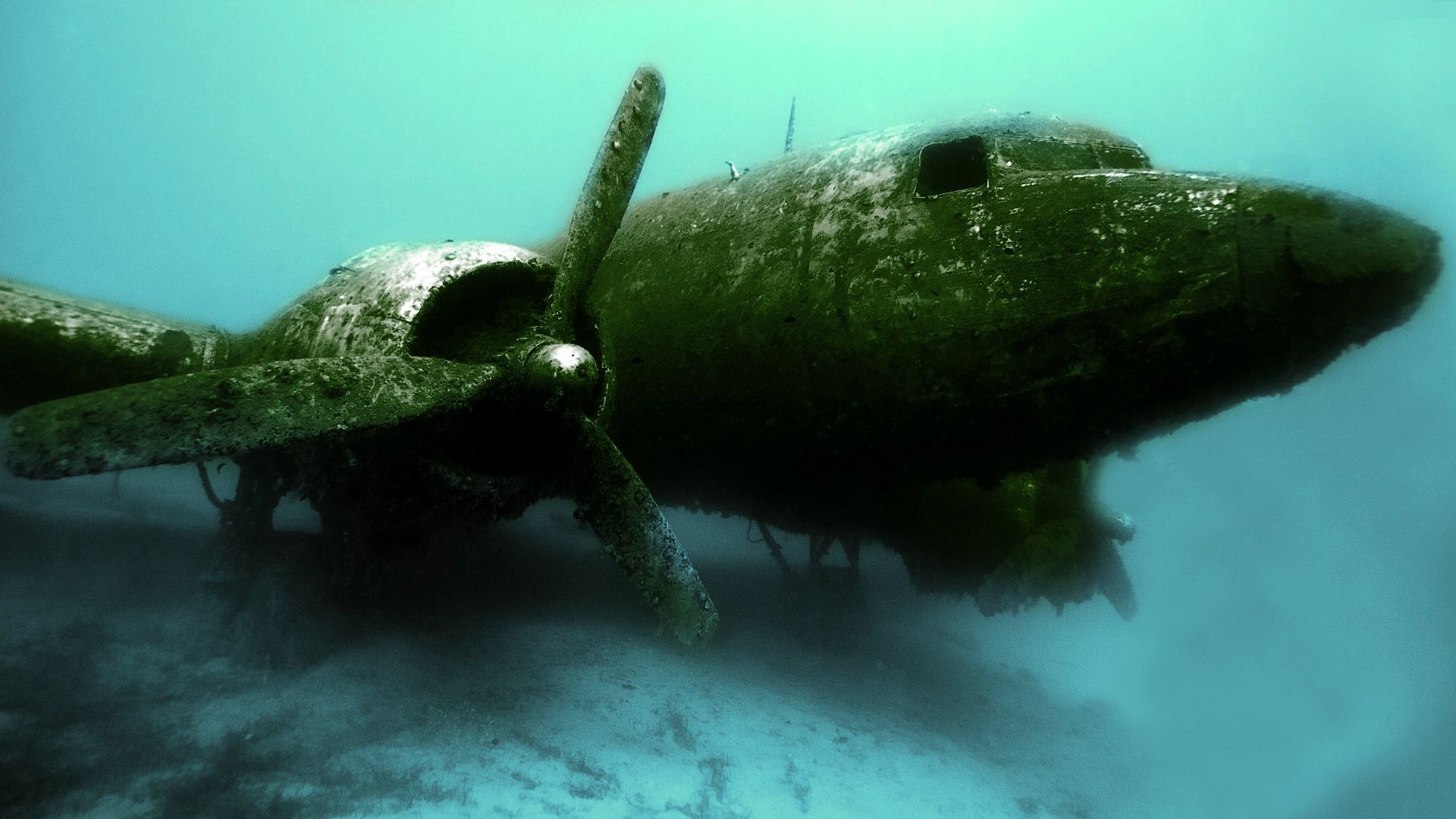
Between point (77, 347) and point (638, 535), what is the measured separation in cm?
514

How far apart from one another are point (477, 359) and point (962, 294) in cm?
349

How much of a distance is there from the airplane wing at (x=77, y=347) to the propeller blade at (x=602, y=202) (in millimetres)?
3590

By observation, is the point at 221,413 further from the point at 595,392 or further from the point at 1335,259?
the point at 1335,259

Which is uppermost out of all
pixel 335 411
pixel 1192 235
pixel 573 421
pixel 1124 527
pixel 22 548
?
pixel 1192 235

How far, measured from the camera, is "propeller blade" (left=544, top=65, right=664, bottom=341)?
4637 millimetres

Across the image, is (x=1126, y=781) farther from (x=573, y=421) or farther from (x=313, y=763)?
(x=313, y=763)

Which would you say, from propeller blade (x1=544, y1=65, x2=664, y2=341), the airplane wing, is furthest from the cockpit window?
the airplane wing

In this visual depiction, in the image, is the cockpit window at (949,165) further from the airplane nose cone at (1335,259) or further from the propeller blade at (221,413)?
the propeller blade at (221,413)

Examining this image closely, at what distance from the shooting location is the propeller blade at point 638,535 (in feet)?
13.0

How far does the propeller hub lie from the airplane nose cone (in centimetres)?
384

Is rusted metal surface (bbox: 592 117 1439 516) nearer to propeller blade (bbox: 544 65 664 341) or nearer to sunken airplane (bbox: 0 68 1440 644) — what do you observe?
sunken airplane (bbox: 0 68 1440 644)

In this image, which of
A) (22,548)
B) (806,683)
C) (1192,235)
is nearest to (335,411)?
(1192,235)

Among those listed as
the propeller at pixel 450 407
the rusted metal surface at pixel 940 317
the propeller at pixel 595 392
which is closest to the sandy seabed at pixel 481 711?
the propeller at pixel 595 392

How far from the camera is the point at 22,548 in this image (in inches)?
273
